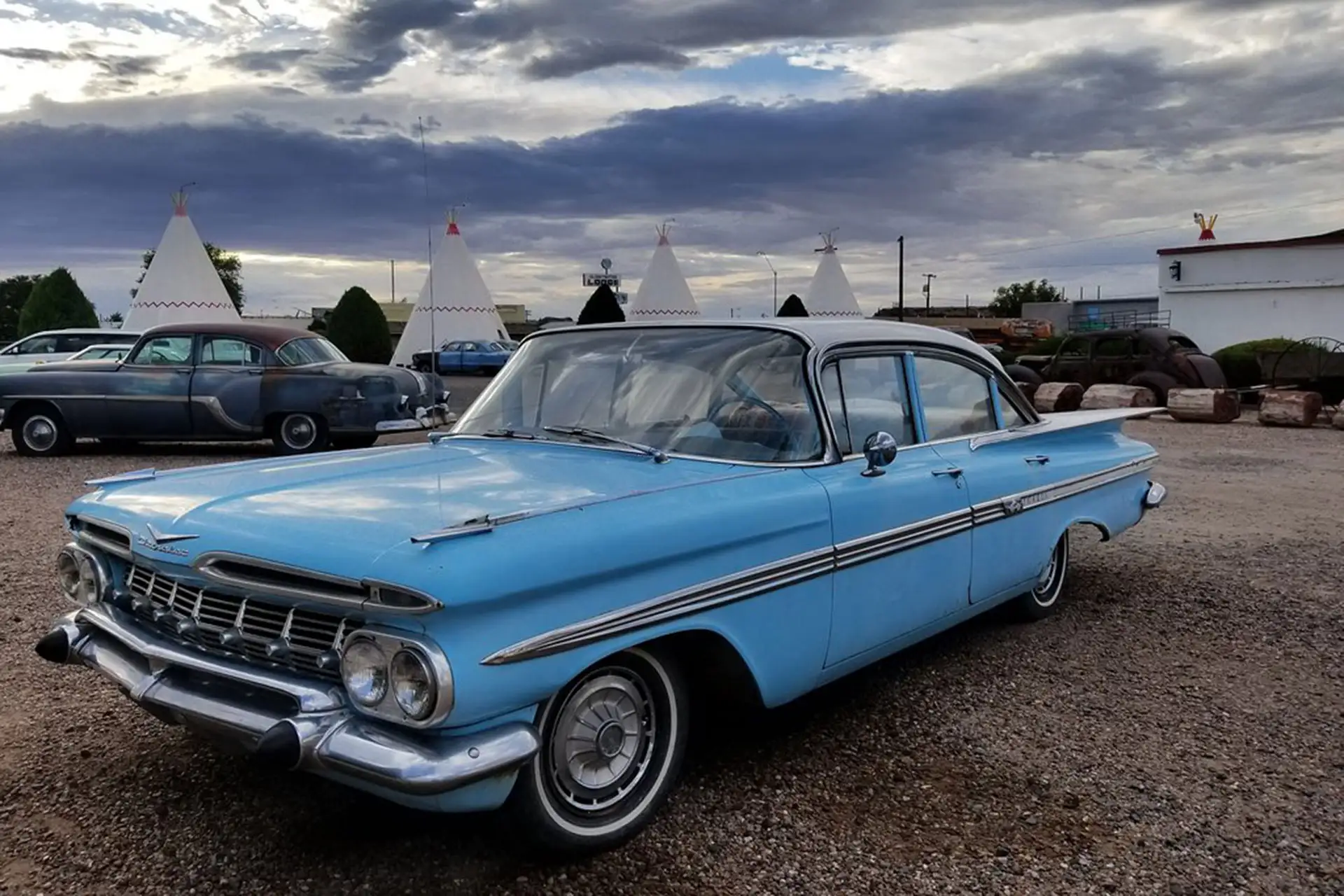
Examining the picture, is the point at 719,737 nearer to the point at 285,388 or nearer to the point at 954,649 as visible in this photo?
the point at 954,649

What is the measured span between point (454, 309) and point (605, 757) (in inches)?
1232

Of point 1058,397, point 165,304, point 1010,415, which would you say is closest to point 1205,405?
point 1058,397

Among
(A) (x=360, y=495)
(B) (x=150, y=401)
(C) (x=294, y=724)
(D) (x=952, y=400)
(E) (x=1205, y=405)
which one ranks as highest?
(D) (x=952, y=400)

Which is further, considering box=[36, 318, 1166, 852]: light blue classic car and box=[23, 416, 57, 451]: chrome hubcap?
box=[23, 416, 57, 451]: chrome hubcap

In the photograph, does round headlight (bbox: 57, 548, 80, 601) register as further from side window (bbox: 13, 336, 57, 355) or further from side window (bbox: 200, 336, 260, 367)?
side window (bbox: 13, 336, 57, 355)

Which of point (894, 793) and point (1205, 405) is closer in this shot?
point (894, 793)

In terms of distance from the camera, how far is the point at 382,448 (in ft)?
13.7

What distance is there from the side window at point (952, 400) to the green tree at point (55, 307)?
33028mm

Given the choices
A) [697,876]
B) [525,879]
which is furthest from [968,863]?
[525,879]

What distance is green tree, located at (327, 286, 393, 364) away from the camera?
3061cm

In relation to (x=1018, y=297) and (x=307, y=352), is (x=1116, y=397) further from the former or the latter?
(x=1018, y=297)

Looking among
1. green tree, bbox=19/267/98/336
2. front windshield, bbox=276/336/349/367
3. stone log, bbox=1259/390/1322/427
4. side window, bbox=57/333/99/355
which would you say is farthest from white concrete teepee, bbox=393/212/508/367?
stone log, bbox=1259/390/1322/427

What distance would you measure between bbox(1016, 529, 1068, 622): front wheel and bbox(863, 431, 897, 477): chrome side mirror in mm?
1661

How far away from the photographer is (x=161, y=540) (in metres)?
2.76
